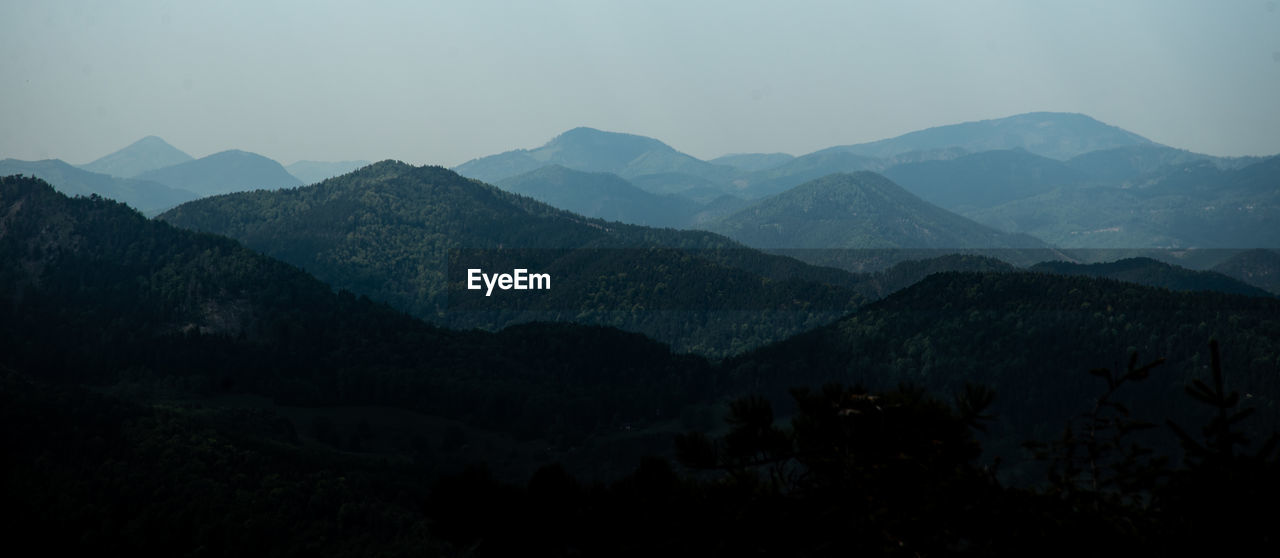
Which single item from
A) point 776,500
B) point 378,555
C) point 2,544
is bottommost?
point 378,555

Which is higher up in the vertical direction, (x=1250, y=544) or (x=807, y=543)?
(x=1250, y=544)

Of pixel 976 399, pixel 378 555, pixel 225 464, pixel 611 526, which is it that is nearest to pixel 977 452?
pixel 976 399

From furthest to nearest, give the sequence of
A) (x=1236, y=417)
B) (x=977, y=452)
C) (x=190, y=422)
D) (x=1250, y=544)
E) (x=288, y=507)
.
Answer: (x=190, y=422) < (x=288, y=507) < (x=977, y=452) < (x=1250, y=544) < (x=1236, y=417)

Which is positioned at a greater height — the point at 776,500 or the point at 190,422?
the point at 776,500

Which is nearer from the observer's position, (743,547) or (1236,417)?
(1236,417)

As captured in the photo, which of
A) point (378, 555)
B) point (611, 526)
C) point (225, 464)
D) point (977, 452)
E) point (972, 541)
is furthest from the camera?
point (225, 464)

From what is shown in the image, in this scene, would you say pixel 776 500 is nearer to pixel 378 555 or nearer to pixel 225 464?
pixel 378 555

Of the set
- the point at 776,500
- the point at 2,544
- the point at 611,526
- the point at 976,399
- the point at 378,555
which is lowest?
the point at 378,555

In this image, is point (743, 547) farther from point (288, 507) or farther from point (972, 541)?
point (288, 507)


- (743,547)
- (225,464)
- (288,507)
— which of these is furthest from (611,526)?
(225,464)
